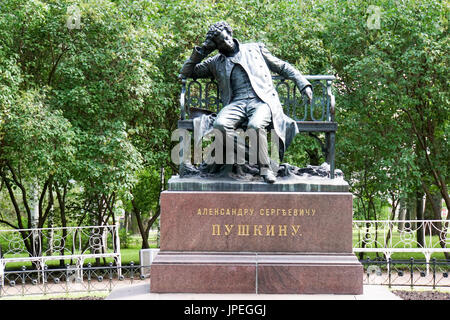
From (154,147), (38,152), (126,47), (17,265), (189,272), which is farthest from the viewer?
(17,265)

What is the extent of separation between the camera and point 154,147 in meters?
15.6

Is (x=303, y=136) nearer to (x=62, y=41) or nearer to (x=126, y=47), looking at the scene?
(x=126, y=47)

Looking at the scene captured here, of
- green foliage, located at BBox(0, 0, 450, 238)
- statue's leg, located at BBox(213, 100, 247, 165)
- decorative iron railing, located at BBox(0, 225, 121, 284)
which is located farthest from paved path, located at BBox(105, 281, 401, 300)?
green foliage, located at BBox(0, 0, 450, 238)

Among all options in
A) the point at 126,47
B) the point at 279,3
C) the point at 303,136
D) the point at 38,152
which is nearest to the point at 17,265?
the point at 38,152

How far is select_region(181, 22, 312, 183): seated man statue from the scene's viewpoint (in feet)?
22.5

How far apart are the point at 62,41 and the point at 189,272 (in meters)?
8.18

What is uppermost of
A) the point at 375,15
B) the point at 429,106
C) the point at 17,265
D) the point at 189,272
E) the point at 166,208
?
the point at 375,15

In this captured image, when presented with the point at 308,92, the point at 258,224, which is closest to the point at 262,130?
the point at 308,92

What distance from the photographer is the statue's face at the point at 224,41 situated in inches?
283

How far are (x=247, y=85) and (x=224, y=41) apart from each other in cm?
60

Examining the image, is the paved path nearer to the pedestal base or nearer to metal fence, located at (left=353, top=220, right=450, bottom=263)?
the pedestal base

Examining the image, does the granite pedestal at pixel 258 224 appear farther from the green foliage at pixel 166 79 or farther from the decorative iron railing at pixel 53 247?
the green foliage at pixel 166 79

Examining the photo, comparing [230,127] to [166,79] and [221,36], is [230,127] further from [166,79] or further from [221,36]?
[166,79]

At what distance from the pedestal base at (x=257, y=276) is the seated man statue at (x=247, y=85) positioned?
1036 mm
